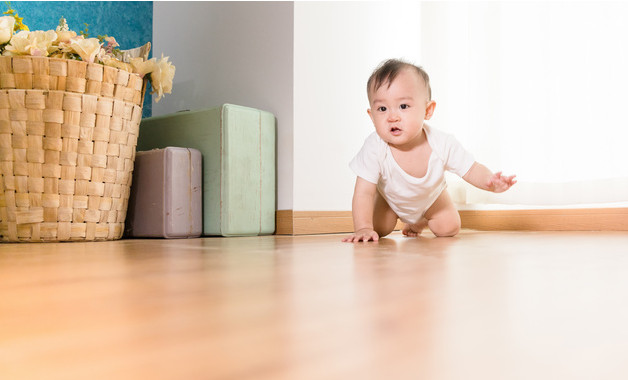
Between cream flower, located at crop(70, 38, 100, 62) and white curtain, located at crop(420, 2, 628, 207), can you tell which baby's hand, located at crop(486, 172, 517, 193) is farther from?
cream flower, located at crop(70, 38, 100, 62)

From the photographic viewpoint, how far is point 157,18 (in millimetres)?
2115

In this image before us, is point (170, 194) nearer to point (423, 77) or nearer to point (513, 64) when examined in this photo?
point (423, 77)

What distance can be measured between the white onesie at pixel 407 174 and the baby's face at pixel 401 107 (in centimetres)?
6

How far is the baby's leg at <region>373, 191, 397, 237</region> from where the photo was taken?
1.51 m

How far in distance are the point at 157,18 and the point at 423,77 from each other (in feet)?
4.05

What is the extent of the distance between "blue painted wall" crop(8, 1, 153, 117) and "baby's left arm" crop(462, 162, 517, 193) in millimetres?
1332

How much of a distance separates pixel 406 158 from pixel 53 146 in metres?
0.86

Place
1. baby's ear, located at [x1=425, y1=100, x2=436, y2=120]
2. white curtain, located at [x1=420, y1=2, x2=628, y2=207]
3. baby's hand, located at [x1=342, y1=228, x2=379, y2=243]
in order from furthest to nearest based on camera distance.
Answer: white curtain, located at [x1=420, y1=2, x2=628, y2=207] → baby's ear, located at [x1=425, y1=100, x2=436, y2=120] → baby's hand, located at [x1=342, y1=228, x2=379, y2=243]

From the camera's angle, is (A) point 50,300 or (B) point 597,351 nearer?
(B) point 597,351

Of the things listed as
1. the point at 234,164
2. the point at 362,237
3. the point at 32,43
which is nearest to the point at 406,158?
the point at 362,237

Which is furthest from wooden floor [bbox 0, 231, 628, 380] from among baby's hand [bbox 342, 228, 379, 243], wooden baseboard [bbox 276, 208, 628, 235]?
wooden baseboard [bbox 276, 208, 628, 235]

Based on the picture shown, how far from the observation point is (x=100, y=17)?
196 centimetres

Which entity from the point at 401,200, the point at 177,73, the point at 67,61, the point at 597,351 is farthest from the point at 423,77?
the point at 597,351

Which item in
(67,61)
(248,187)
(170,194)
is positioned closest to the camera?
(67,61)
